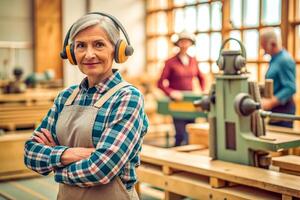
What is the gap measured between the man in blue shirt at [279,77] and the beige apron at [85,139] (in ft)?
9.75

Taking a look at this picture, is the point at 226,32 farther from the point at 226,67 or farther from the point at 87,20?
the point at 87,20

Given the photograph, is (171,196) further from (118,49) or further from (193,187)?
(118,49)

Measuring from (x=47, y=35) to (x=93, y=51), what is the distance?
870 centimetres

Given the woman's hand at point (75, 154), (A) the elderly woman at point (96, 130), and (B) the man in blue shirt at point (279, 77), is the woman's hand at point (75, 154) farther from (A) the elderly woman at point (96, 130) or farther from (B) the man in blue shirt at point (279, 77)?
(B) the man in blue shirt at point (279, 77)

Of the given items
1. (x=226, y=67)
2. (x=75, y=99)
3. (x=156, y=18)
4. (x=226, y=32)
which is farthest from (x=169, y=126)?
(x=75, y=99)

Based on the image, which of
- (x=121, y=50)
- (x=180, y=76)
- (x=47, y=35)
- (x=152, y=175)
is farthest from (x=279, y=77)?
(x=47, y=35)

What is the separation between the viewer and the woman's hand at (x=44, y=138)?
2489mm

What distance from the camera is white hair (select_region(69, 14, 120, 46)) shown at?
2352 millimetres

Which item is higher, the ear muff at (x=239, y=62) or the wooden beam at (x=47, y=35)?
the wooden beam at (x=47, y=35)

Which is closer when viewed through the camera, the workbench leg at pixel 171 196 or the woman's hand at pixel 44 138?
the woman's hand at pixel 44 138

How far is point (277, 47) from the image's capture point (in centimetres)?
529

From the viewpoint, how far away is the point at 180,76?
21.8ft

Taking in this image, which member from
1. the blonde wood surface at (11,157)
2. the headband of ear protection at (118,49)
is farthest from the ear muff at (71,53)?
the blonde wood surface at (11,157)

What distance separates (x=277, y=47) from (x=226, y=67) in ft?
5.77
